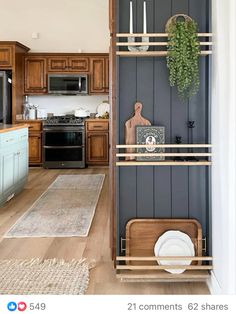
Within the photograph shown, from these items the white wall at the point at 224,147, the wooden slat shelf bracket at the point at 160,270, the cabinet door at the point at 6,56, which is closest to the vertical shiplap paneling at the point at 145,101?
the wooden slat shelf bracket at the point at 160,270

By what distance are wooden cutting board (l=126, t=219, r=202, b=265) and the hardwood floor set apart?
0.23 m

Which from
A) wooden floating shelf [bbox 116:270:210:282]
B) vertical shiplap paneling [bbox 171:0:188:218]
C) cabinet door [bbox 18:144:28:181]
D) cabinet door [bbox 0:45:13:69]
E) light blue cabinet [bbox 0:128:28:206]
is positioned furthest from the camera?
cabinet door [bbox 0:45:13:69]

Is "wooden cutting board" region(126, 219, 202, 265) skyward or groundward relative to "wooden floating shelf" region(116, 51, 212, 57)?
groundward

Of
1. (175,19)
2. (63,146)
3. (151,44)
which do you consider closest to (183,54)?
(151,44)

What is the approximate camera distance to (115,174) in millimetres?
2738

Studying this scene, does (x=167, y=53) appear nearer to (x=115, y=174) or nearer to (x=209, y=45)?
(x=209, y=45)

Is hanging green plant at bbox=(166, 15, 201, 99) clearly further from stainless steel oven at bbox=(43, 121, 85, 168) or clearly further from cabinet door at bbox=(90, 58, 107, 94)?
cabinet door at bbox=(90, 58, 107, 94)

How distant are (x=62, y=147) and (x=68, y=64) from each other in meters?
1.72

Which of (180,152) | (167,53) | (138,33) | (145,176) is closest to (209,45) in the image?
(167,53)

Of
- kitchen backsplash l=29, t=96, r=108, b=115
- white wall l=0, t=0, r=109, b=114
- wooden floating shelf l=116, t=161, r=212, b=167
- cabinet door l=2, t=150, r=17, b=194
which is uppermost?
white wall l=0, t=0, r=109, b=114

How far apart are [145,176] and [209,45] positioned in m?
0.94

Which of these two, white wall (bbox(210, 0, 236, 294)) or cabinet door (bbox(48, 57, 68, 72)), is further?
cabinet door (bbox(48, 57, 68, 72))

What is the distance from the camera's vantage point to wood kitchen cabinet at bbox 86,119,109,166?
8234 mm

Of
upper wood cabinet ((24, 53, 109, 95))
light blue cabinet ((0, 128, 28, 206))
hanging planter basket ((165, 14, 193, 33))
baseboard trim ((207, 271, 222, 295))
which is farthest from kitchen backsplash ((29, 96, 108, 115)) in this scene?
baseboard trim ((207, 271, 222, 295))
